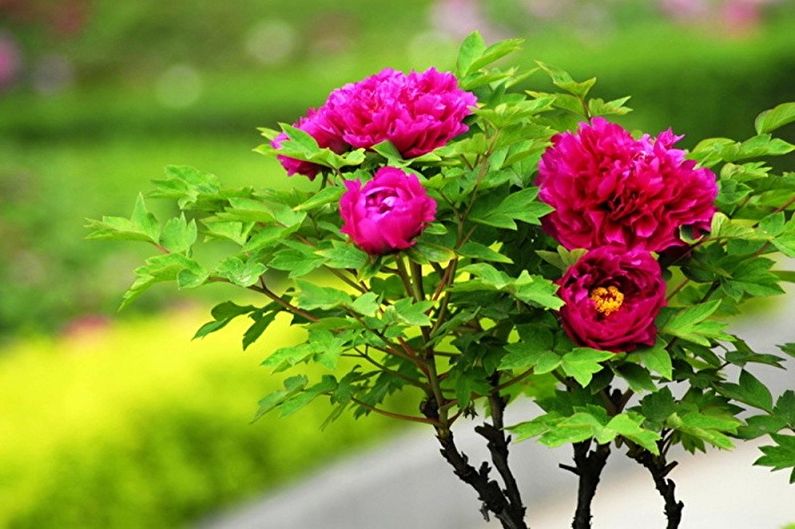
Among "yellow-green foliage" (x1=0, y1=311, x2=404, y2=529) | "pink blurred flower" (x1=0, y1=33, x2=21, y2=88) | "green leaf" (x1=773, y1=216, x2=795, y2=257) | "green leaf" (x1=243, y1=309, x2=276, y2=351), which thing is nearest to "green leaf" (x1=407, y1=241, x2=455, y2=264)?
"green leaf" (x1=243, y1=309, x2=276, y2=351)

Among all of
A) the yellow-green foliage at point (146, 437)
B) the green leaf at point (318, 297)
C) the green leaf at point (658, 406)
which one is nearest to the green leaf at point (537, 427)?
the green leaf at point (658, 406)

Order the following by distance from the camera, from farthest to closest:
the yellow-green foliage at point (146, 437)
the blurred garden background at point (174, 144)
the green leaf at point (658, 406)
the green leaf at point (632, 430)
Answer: the blurred garden background at point (174, 144) → the yellow-green foliage at point (146, 437) → the green leaf at point (658, 406) → the green leaf at point (632, 430)

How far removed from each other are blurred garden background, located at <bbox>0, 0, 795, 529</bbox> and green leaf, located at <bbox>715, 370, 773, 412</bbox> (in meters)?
2.49

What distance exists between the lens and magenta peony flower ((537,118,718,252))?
54.6 inches

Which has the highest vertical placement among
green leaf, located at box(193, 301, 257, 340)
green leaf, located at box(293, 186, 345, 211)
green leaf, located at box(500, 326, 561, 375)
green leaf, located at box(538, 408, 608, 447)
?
green leaf, located at box(293, 186, 345, 211)

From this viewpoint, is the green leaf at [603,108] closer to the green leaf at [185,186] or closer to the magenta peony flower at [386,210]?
the magenta peony flower at [386,210]

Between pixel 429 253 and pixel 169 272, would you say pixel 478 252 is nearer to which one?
pixel 429 253

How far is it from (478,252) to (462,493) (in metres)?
2.99

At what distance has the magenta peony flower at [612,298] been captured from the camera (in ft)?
4.48

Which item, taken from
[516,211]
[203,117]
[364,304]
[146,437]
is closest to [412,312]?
[364,304]

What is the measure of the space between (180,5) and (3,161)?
9.51 feet

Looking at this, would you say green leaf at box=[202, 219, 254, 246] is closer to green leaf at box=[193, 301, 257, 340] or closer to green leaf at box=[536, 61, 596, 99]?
green leaf at box=[193, 301, 257, 340]

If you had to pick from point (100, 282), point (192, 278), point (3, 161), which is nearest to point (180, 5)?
point (3, 161)

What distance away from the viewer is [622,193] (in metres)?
1.38
